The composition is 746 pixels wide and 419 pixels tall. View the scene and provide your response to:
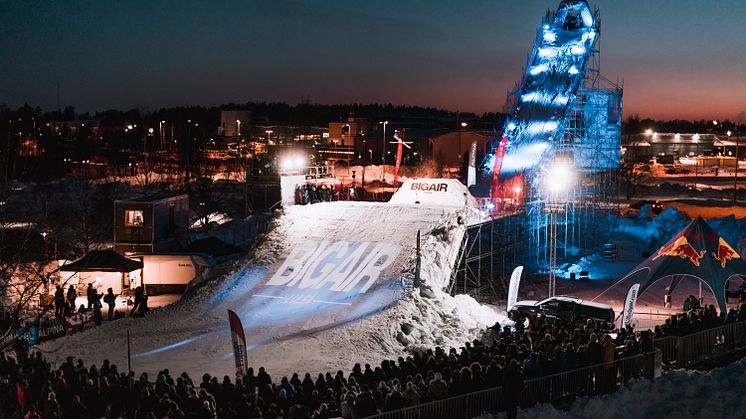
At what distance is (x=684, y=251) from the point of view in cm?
2022

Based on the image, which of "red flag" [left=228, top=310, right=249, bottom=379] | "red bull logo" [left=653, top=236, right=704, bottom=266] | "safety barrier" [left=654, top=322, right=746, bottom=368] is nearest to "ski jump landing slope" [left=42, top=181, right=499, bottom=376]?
"red flag" [left=228, top=310, right=249, bottom=379]

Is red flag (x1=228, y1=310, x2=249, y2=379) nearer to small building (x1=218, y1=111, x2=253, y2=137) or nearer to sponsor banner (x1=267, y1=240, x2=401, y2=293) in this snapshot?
sponsor banner (x1=267, y1=240, x2=401, y2=293)

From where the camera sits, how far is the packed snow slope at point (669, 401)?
36.9 ft

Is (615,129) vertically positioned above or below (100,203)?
above

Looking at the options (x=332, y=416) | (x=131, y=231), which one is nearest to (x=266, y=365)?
(x=332, y=416)

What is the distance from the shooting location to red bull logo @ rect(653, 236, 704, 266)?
2003 cm

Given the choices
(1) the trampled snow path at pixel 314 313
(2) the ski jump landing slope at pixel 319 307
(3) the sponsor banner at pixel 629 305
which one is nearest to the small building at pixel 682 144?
(2) the ski jump landing slope at pixel 319 307

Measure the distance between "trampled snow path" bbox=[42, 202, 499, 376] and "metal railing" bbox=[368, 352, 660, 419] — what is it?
504 cm

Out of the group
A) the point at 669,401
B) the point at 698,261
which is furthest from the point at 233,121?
the point at 669,401

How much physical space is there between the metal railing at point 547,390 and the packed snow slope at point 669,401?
33 centimetres

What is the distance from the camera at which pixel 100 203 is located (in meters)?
47.5

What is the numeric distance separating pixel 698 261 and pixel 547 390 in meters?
10.0

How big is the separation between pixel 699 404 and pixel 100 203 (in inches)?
1651

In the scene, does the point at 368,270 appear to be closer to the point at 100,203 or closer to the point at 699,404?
the point at 699,404
